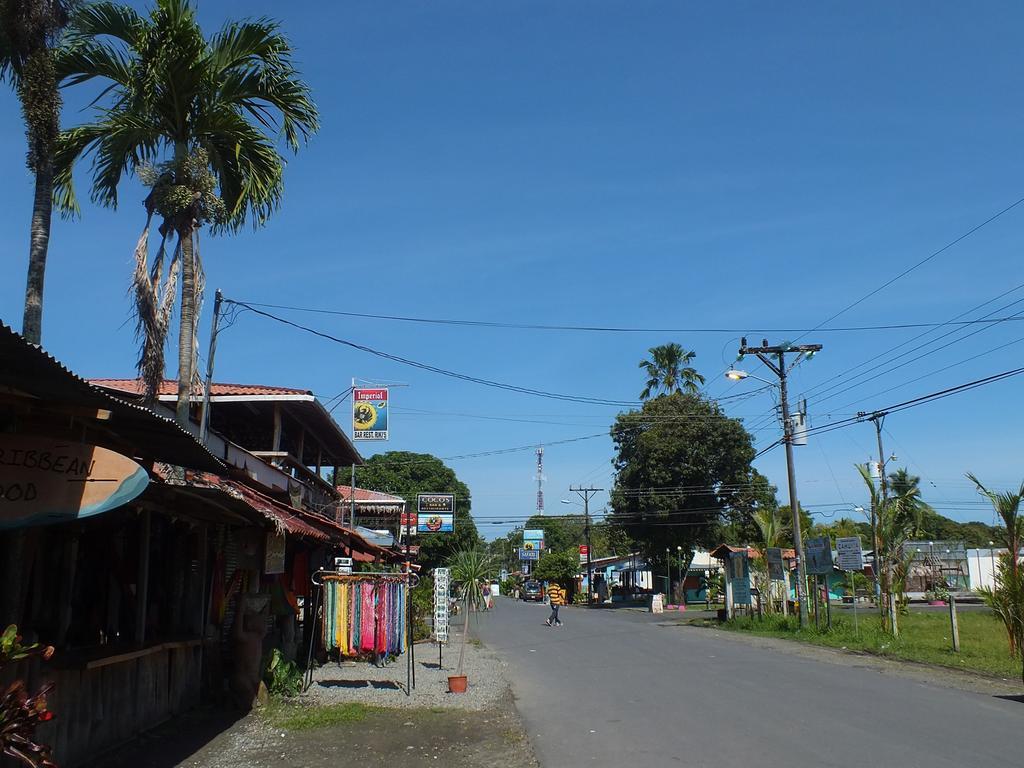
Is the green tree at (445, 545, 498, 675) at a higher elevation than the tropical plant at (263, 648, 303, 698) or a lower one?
higher

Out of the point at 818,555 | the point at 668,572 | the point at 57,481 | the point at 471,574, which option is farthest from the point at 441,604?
the point at 668,572

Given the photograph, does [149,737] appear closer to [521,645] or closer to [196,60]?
[196,60]

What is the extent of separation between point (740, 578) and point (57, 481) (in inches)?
1271

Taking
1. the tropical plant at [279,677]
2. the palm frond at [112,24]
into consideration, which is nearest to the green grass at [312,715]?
the tropical plant at [279,677]

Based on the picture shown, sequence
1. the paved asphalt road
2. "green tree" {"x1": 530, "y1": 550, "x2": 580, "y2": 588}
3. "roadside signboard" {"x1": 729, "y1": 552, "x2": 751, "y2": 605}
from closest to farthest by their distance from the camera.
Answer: the paved asphalt road → "roadside signboard" {"x1": 729, "y1": 552, "x2": 751, "y2": 605} → "green tree" {"x1": 530, "y1": 550, "x2": 580, "y2": 588}

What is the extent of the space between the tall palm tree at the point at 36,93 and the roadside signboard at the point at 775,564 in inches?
1049

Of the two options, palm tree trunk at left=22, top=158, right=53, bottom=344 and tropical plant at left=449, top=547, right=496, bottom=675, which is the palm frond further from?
tropical plant at left=449, top=547, right=496, bottom=675

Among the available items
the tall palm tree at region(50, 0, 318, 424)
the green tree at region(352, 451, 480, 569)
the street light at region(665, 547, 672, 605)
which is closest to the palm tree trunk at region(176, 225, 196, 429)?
the tall palm tree at region(50, 0, 318, 424)

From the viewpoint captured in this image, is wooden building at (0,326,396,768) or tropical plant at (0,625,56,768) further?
wooden building at (0,326,396,768)

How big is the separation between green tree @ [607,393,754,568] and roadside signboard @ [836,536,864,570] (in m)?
26.0

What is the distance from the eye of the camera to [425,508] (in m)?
34.2

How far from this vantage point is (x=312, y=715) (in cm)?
1205

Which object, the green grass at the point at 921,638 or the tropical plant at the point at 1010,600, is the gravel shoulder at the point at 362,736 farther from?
the green grass at the point at 921,638

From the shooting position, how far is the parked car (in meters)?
87.1
